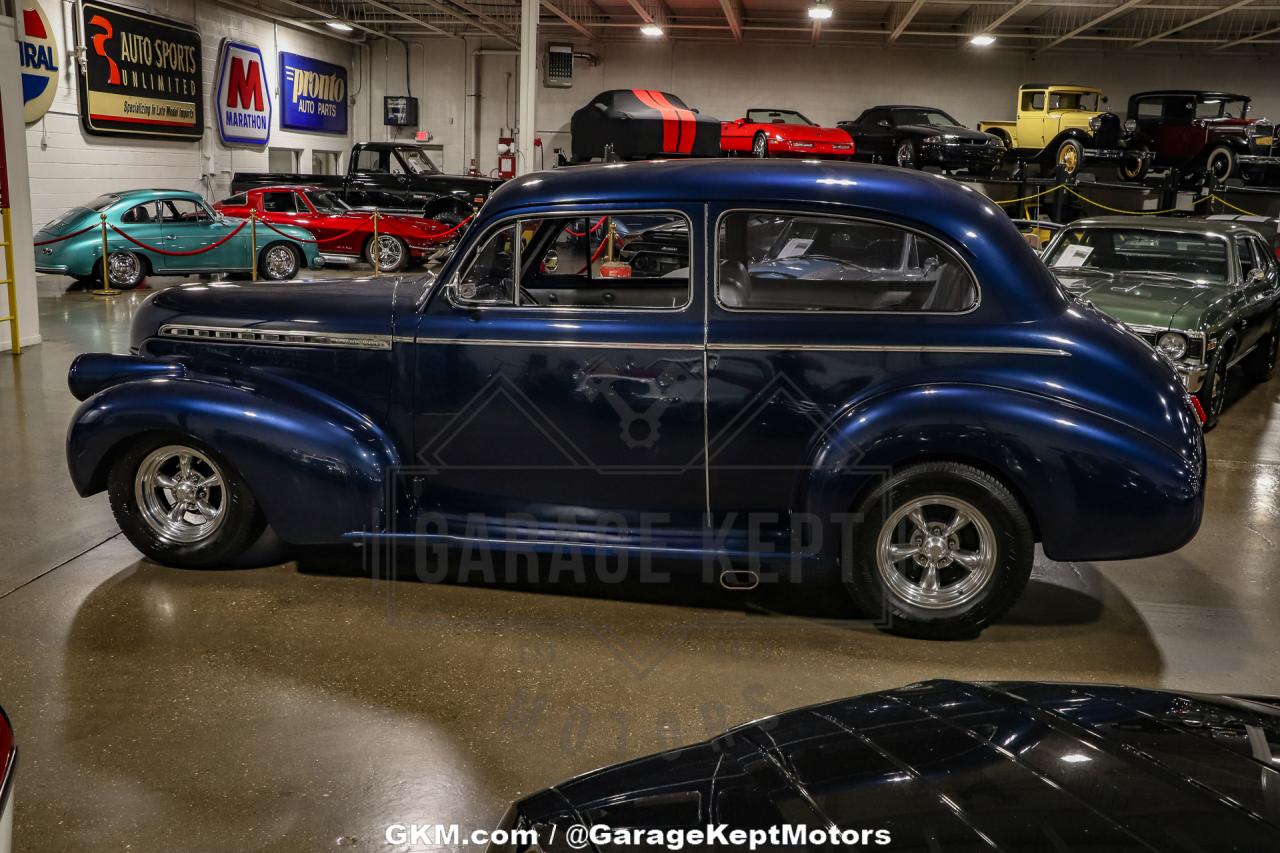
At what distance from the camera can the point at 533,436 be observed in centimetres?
452

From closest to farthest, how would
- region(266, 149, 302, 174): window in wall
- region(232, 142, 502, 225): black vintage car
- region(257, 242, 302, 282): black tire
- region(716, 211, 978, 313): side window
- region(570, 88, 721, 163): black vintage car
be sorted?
region(716, 211, 978, 313): side window, region(257, 242, 302, 282): black tire, region(570, 88, 721, 163): black vintage car, region(232, 142, 502, 225): black vintage car, region(266, 149, 302, 174): window in wall

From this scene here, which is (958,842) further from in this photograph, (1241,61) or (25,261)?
(1241,61)

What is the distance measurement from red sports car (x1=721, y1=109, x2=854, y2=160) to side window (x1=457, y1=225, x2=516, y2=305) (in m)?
18.5

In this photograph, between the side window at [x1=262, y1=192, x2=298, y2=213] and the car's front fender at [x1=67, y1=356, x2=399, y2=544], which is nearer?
the car's front fender at [x1=67, y1=356, x2=399, y2=544]

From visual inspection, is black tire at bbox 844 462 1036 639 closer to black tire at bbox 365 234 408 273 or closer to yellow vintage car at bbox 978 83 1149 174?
black tire at bbox 365 234 408 273

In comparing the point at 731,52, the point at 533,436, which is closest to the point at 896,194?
the point at 533,436

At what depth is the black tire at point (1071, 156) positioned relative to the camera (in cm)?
1894

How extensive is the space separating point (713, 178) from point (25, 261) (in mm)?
8620

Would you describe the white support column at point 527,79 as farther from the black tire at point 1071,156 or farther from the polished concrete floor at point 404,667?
the polished concrete floor at point 404,667

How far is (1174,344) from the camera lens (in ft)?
25.4

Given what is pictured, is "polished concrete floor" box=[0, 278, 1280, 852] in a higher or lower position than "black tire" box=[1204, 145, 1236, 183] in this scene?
lower

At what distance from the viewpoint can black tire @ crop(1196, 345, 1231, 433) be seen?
7.91m

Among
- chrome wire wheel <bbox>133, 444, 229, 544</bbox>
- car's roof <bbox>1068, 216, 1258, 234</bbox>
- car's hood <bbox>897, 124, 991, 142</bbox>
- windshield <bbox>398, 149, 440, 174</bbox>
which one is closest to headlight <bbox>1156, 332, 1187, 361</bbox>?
car's roof <bbox>1068, 216, 1258, 234</bbox>

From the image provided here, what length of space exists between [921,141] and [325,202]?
37.7ft
